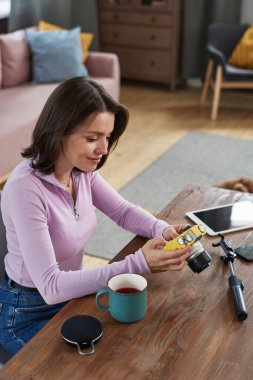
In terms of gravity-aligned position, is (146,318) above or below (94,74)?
above

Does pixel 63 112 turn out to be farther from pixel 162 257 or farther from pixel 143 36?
pixel 143 36

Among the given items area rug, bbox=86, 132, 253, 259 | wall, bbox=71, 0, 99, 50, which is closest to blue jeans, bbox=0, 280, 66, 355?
area rug, bbox=86, 132, 253, 259

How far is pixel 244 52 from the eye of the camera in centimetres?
497

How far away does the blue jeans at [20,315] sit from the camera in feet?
4.82

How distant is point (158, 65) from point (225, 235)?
4.31 meters

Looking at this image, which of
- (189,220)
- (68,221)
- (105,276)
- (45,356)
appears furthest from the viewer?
(189,220)

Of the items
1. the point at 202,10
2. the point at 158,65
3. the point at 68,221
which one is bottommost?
the point at 158,65

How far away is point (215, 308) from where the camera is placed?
4.20ft

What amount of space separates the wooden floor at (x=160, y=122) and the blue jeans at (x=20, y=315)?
2.08 metres

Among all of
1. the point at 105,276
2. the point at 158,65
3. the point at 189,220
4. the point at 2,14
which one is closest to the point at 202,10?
the point at 158,65

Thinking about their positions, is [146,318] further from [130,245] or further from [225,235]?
[225,235]

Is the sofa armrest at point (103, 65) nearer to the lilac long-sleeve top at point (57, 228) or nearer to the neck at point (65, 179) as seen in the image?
the lilac long-sleeve top at point (57, 228)

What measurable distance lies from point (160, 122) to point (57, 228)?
342cm

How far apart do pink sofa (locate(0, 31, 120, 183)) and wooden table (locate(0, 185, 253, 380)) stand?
2.33 meters
